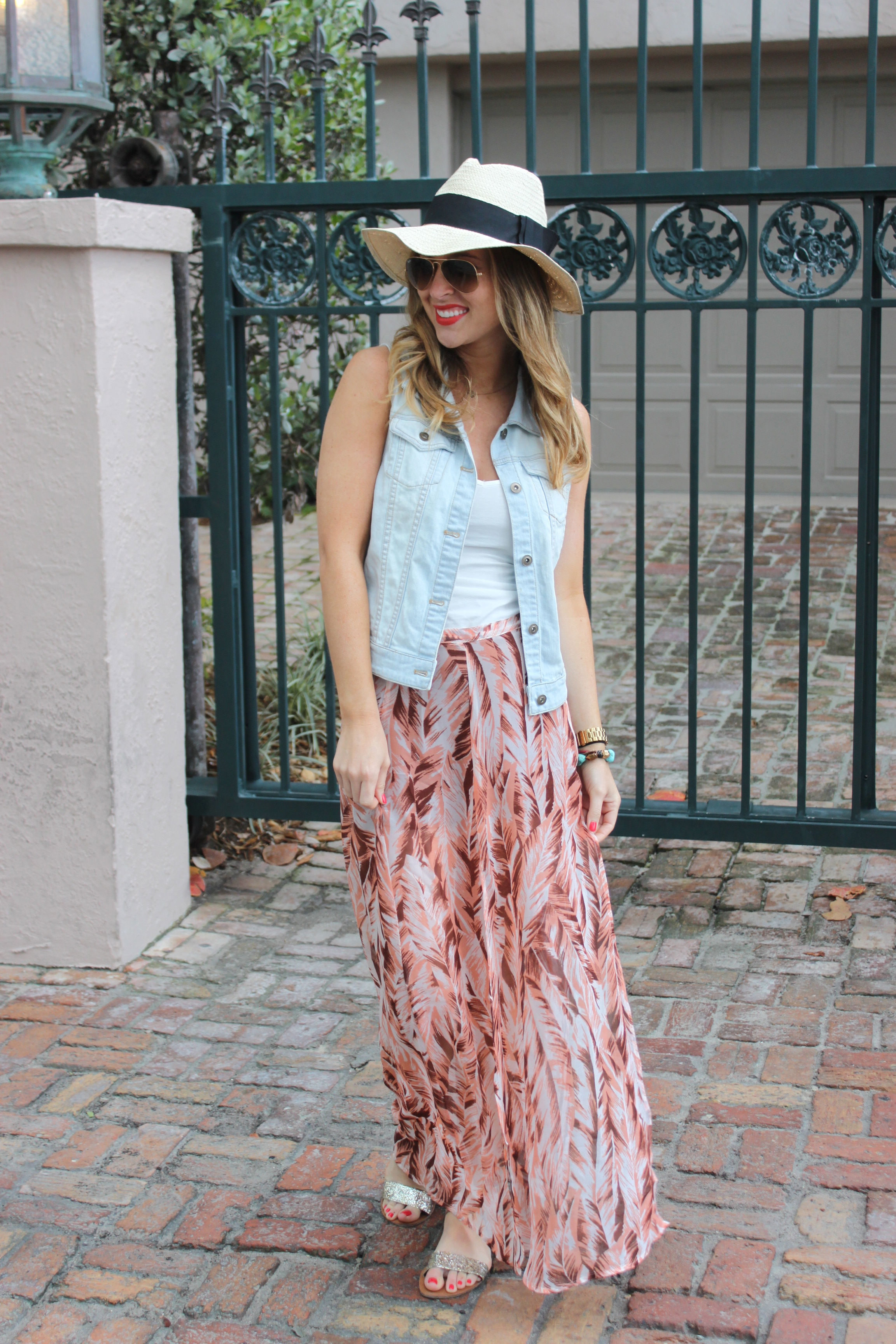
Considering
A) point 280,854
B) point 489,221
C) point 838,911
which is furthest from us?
point 280,854

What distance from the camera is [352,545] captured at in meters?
2.46

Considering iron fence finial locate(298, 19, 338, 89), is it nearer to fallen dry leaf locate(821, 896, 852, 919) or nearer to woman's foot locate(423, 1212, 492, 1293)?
fallen dry leaf locate(821, 896, 852, 919)

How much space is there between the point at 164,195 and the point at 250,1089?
250 cm

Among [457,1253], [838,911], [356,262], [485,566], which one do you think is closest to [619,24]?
[356,262]

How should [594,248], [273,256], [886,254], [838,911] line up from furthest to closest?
[838,911] → [273,256] → [594,248] → [886,254]

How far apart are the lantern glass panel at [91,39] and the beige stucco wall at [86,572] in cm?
38

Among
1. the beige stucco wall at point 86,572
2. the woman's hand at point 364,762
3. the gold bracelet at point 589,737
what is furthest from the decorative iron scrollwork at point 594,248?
the woman's hand at point 364,762

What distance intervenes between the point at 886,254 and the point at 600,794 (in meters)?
1.87

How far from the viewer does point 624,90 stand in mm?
10164

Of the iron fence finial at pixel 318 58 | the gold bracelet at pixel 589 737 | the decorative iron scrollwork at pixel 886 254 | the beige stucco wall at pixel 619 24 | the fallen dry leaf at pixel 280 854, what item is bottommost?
the fallen dry leaf at pixel 280 854

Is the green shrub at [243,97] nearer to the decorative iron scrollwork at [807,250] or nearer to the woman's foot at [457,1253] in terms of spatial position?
the decorative iron scrollwork at [807,250]

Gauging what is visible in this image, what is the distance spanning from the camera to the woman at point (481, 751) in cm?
244

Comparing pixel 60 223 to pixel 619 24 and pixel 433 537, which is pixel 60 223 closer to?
pixel 433 537

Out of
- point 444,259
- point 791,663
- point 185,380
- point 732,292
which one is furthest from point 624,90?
point 444,259
